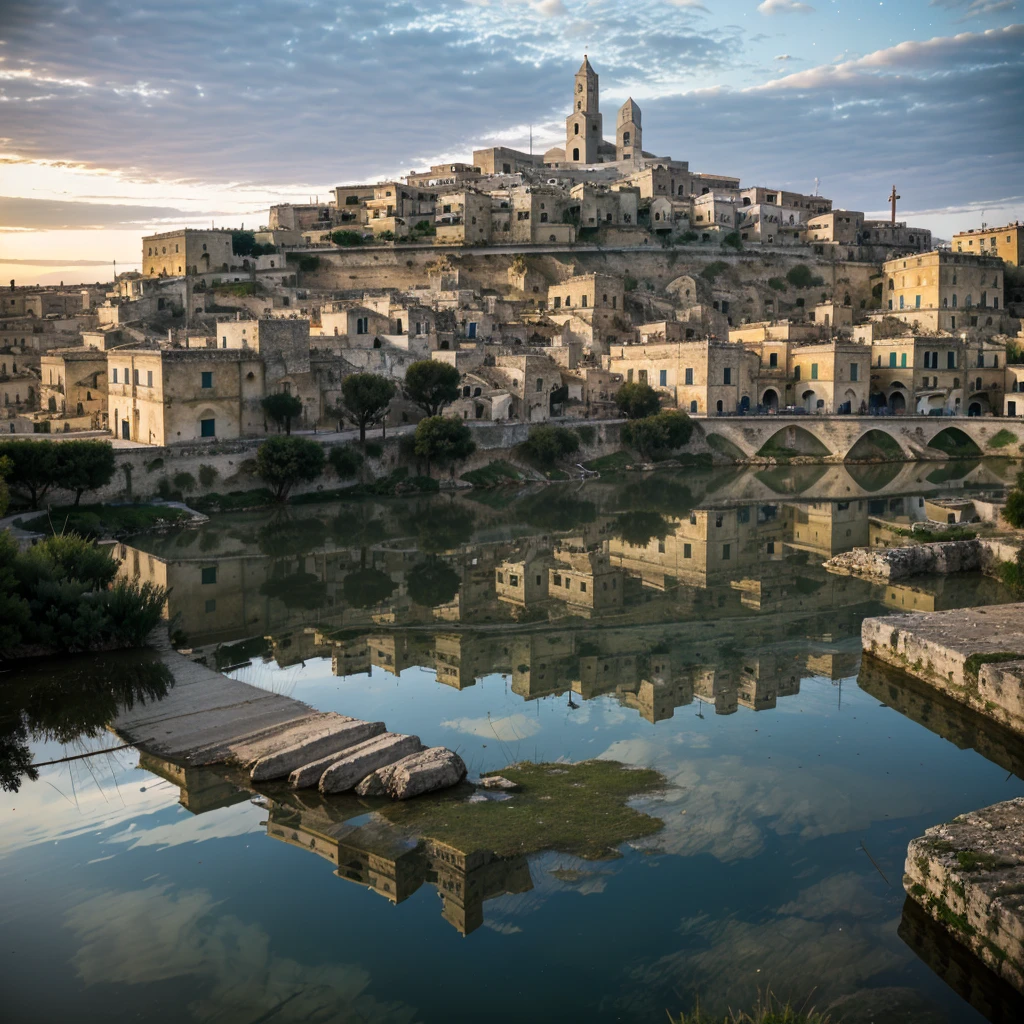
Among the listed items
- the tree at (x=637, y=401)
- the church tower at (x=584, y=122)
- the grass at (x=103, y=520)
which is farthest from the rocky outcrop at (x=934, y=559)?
the church tower at (x=584, y=122)

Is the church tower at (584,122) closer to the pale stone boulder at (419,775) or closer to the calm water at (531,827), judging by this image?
the calm water at (531,827)

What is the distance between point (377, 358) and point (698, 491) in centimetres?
1321

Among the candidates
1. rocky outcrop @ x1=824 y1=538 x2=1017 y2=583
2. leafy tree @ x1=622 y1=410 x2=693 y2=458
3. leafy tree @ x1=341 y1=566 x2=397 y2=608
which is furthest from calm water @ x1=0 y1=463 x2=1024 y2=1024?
leafy tree @ x1=622 y1=410 x2=693 y2=458

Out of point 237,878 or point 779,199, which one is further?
point 779,199

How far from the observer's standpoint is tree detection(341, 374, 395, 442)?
3375cm

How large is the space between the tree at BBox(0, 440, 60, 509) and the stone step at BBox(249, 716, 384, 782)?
16.6m

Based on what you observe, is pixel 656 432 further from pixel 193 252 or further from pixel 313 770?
pixel 313 770

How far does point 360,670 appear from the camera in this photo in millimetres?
16188

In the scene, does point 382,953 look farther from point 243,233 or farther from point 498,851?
point 243,233

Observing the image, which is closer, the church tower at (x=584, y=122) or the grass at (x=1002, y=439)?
the grass at (x=1002, y=439)

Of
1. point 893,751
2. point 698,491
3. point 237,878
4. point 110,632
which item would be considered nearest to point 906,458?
point 698,491

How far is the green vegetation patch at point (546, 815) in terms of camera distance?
998cm

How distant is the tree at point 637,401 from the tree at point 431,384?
320 inches

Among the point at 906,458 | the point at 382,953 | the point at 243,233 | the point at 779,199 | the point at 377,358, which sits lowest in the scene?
the point at 382,953
